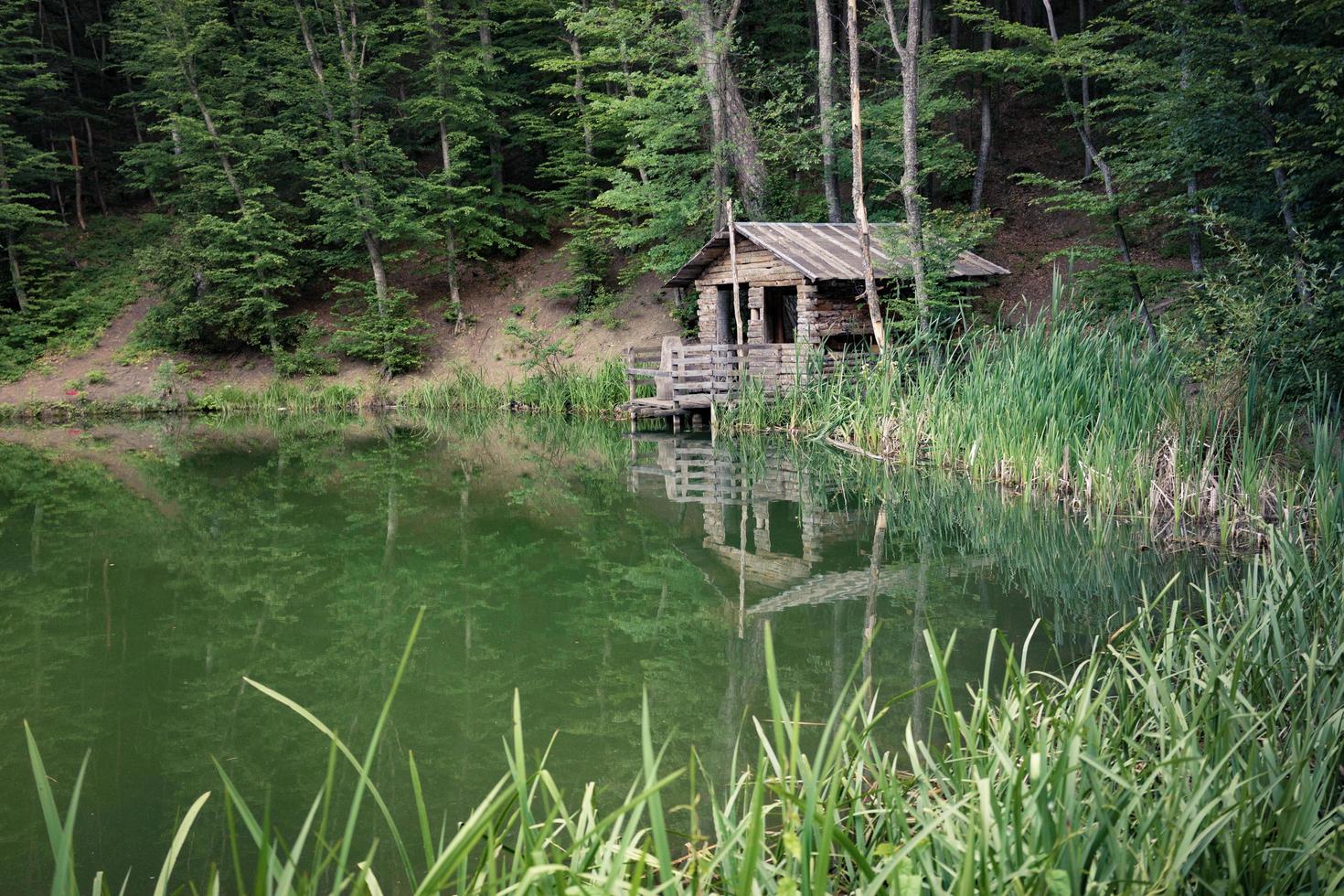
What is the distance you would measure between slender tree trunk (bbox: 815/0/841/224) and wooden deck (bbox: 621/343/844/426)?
14.8ft

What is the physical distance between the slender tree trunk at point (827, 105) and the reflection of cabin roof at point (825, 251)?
159 cm

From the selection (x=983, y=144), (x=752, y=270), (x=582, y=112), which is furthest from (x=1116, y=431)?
(x=582, y=112)

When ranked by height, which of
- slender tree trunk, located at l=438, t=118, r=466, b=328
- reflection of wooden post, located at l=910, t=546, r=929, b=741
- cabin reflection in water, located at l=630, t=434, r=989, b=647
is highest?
slender tree trunk, located at l=438, t=118, r=466, b=328

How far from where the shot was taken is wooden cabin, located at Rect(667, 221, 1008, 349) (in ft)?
54.7

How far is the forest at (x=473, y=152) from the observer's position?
20.1 m

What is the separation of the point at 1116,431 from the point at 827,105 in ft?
43.9

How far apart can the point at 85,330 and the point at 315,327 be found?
546cm

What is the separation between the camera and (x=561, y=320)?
80.7 ft

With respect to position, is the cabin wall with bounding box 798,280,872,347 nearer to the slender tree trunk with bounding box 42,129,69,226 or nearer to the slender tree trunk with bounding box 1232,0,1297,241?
the slender tree trunk with bounding box 1232,0,1297,241

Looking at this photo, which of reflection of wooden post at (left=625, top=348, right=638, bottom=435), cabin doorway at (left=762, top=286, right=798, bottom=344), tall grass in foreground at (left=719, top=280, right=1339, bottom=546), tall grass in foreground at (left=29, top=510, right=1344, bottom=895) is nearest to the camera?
tall grass in foreground at (left=29, top=510, right=1344, bottom=895)

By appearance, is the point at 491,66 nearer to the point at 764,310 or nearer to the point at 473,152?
the point at 473,152

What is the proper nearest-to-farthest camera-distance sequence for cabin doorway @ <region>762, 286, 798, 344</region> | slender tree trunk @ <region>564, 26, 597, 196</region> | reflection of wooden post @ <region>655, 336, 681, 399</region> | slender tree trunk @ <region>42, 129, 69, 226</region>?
reflection of wooden post @ <region>655, 336, 681, 399</region>
cabin doorway @ <region>762, 286, 798, 344</region>
slender tree trunk @ <region>564, 26, 597, 196</region>
slender tree trunk @ <region>42, 129, 69, 226</region>

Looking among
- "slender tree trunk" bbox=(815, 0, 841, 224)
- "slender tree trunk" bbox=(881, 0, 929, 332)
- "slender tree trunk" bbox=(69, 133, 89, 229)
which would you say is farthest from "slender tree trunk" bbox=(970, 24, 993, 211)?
"slender tree trunk" bbox=(69, 133, 89, 229)

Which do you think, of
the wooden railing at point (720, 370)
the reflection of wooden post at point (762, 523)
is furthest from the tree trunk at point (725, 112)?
the reflection of wooden post at point (762, 523)
